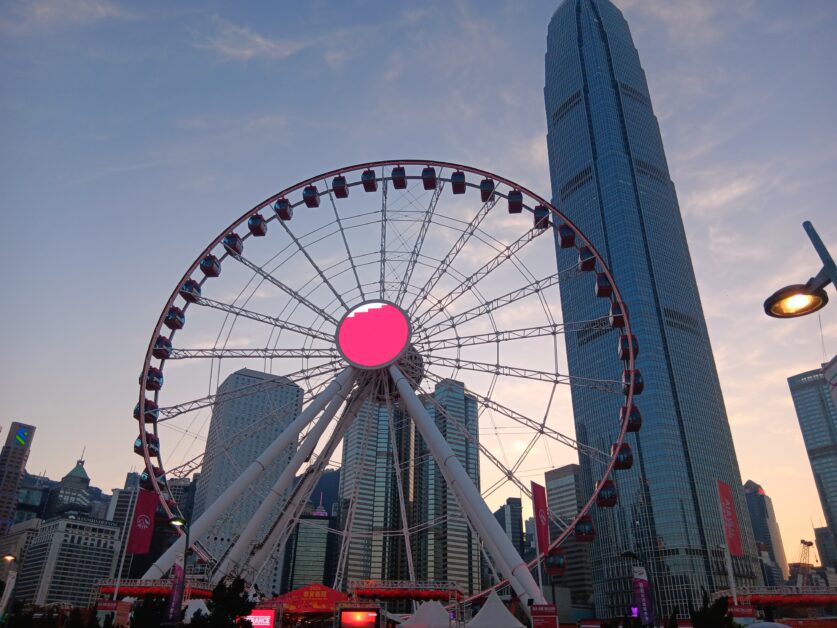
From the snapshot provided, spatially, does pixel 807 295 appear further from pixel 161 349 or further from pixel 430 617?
pixel 161 349

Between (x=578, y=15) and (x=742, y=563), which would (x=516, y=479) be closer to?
(x=742, y=563)

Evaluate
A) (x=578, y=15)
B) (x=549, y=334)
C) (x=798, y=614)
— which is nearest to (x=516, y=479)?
(x=549, y=334)

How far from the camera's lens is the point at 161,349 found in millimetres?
32188

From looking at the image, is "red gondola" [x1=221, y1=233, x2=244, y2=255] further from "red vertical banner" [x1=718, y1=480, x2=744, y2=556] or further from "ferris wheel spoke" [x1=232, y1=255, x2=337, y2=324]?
"red vertical banner" [x1=718, y1=480, x2=744, y2=556]

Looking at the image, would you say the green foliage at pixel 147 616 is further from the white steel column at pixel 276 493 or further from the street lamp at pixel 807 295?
the street lamp at pixel 807 295

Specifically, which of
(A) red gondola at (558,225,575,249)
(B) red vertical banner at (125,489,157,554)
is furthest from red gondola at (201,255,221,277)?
(A) red gondola at (558,225,575,249)

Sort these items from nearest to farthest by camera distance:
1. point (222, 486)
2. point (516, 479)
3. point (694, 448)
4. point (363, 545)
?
point (516, 479) → point (694, 448) → point (222, 486) → point (363, 545)

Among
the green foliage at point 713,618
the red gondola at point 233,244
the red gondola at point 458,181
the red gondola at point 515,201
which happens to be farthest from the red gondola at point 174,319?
the green foliage at point 713,618

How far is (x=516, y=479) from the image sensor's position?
28.4 meters

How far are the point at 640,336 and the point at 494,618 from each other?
107m

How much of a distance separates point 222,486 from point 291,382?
541ft

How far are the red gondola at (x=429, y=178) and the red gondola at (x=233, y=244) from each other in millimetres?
10368

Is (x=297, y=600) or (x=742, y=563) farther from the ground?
(x=742, y=563)

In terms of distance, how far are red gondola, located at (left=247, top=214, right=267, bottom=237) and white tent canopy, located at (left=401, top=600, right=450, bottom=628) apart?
20.2 m
